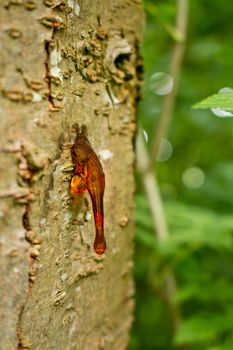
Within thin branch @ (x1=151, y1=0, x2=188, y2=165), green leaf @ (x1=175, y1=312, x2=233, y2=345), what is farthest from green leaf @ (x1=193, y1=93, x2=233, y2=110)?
thin branch @ (x1=151, y1=0, x2=188, y2=165)

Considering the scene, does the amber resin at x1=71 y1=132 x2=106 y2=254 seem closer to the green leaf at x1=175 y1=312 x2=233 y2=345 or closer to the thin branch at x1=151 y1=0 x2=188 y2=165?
the green leaf at x1=175 y1=312 x2=233 y2=345

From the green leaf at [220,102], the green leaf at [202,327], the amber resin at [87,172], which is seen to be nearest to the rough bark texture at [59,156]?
the amber resin at [87,172]

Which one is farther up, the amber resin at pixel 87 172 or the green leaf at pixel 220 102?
the green leaf at pixel 220 102

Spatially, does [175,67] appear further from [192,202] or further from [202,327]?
[192,202]

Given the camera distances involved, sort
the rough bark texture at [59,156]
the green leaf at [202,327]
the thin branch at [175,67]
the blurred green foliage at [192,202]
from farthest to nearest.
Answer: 1. the thin branch at [175,67]
2. the blurred green foliage at [192,202]
3. the green leaf at [202,327]
4. the rough bark texture at [59,156]

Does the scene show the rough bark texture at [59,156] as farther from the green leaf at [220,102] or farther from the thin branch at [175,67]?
the thin branch at [175,67]

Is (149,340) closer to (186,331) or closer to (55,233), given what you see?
(186,331)
